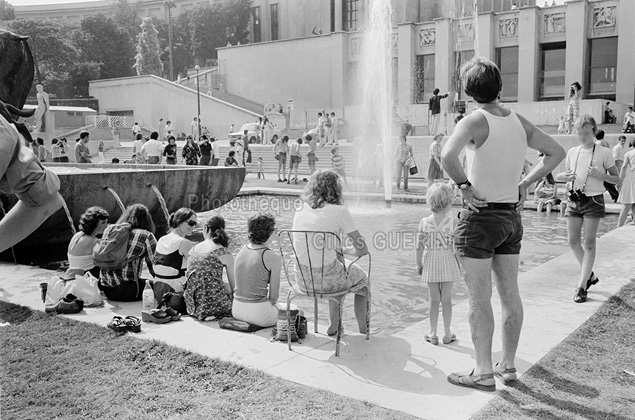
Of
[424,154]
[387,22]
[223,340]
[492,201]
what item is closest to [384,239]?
[223,340]

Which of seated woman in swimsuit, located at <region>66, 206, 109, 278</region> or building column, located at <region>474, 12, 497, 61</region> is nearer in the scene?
seated woman in swimsuit, located at <region>66, 206, 109, 278</region>

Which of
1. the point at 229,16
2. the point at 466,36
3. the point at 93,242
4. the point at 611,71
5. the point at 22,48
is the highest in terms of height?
the point at 229,16

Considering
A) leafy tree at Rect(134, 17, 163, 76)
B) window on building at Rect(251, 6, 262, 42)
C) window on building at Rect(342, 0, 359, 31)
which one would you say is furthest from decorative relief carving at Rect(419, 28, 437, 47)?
leafy tree at Rect(134, 17, 163, 76)

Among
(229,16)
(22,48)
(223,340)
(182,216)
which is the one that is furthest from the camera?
(229,16)

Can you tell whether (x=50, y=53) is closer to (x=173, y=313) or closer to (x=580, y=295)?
(x=173, y=313)

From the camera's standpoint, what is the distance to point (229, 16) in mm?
73375

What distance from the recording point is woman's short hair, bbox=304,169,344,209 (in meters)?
4.73

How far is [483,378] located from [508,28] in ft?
139

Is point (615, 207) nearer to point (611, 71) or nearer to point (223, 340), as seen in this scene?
point (223, 340)

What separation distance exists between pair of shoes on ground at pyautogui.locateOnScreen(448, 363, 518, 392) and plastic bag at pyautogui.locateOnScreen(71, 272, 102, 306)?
358cm

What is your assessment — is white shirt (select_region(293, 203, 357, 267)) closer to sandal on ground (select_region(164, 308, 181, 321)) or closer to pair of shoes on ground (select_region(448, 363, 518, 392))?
pair of shoes on ground (select_region(448, 363, 518, 392))

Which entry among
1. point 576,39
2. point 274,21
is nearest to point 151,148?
point 576,39

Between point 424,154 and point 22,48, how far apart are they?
1550cm

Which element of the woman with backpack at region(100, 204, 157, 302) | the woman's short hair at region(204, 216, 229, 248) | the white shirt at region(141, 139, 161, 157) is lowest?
the woman with backpack at region(100, 204, 157, 302)
